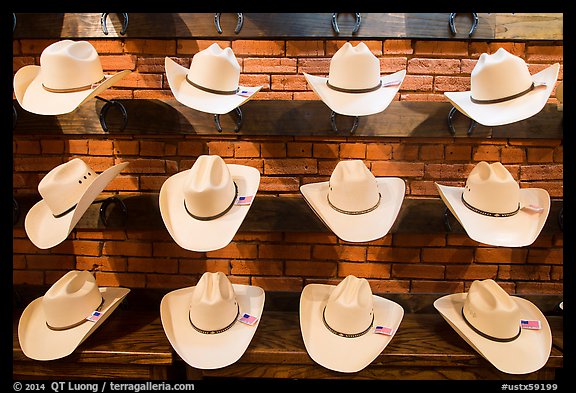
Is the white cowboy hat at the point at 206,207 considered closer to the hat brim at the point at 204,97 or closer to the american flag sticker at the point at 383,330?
the hat brim at the point at 204,97

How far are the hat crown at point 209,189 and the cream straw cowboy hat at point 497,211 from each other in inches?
35.2

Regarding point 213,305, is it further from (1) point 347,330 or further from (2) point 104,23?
(2) point 104,23

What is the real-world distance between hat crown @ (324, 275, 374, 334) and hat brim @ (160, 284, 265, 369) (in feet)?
1.06

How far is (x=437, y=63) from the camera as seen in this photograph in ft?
7.07

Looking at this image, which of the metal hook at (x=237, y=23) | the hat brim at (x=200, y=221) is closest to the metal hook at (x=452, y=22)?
the metal hook at (x=237, y=23)

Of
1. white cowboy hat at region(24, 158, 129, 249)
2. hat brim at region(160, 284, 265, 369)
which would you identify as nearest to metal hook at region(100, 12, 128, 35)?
white cowboy hat at region(24, 158, 129, 249)

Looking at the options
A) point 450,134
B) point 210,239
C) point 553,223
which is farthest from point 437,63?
point 210,239

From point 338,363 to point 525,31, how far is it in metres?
1.67

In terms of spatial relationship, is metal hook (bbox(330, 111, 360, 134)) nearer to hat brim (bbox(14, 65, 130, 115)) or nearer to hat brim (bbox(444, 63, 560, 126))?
hat brim (bbox(444, 63, 560, 126))

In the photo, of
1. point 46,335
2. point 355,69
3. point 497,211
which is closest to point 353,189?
point 355,69

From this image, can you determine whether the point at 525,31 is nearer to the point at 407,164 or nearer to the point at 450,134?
the point at 450,134

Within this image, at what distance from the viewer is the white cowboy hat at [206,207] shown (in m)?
1.73

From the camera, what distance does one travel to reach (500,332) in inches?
73.3

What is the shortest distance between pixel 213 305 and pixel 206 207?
0.41 meters
